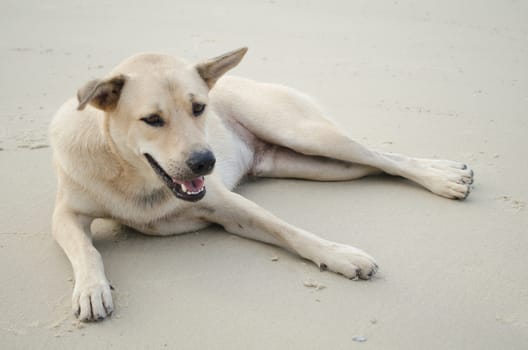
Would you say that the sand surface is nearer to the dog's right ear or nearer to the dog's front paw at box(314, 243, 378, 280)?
the dog's front paw at box(314, 243, 378, 280)

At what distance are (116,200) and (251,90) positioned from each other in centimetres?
142

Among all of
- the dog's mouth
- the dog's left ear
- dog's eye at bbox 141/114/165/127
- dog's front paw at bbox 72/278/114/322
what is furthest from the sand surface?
the dog's left ear

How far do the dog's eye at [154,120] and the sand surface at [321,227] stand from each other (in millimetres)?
688

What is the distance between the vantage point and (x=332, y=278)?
8.70 feet

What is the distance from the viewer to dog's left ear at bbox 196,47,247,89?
2.88 meters

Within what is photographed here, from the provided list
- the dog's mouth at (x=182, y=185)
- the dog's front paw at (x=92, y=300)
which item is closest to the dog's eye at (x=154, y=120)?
the dog's mouth at (x=182, y=185)

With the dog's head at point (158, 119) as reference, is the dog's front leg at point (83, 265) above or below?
below

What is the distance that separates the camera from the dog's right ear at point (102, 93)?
2492 millimetres

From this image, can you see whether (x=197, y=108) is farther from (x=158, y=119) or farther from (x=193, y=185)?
(x=193, y=185)

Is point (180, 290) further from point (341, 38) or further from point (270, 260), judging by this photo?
point (341, 38)

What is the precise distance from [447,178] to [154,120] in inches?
73.7

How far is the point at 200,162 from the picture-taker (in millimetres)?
2516

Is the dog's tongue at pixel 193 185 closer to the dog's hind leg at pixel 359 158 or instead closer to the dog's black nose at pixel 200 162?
the dog's black nose at pixel 200 162

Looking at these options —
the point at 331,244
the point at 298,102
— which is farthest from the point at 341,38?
the point at 331,244
